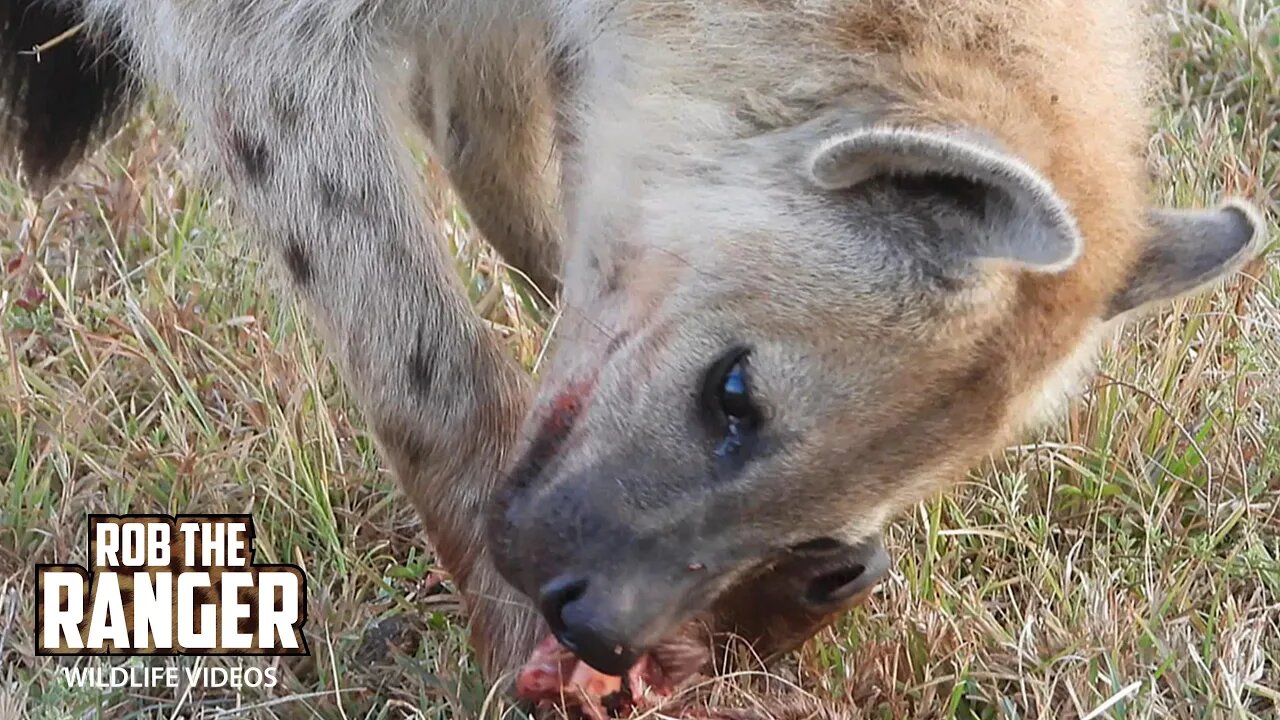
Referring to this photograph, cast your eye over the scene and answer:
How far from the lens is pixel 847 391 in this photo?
2.29 meters

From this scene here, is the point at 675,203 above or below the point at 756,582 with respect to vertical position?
above

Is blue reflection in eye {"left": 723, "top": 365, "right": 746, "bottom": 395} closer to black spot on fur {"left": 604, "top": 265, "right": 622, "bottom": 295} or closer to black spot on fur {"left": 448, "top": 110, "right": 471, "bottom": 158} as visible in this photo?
black spot on fur {"left": 604, "top": 265, "right": 622, "bottom": 295}

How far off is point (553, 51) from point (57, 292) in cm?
125

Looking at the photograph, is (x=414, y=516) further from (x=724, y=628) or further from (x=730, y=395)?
(x=730, y=395)

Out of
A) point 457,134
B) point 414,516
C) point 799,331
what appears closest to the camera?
point 799,331

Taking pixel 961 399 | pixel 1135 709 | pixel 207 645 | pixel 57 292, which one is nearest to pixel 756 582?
pixel 961 399

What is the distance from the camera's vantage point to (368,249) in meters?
2.65

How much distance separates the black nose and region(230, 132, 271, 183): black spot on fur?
2.55ft

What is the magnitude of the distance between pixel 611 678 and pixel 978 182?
2.71ft

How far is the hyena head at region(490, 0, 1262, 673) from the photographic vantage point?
2.28 m

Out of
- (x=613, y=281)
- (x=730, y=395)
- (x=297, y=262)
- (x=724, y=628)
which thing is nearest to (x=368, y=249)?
(x=297, y=262)

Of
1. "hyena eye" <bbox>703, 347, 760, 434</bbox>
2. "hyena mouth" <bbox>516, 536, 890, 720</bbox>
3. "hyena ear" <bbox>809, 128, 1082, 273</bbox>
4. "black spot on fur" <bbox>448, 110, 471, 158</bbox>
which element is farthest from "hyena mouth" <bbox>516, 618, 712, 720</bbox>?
"black spot on fur" <bbox>448, 110, 471, 158</bbox>

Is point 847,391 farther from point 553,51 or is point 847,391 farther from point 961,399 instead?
point 553,51

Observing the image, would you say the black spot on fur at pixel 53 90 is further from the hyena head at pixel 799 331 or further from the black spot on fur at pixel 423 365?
the hyena head at pixel 799 331
